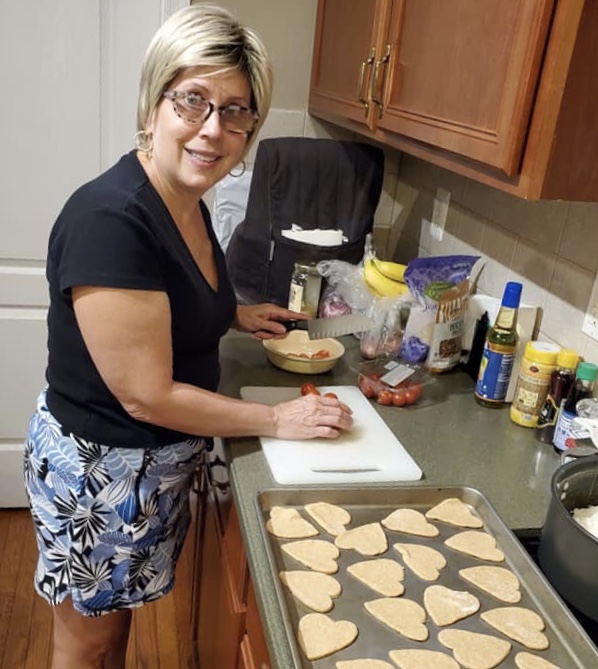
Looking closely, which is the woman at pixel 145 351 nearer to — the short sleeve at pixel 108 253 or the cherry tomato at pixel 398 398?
the short sleeve at pixel 108 253

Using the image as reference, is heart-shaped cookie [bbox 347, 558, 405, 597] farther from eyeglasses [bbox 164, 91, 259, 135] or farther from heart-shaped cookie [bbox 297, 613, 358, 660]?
eyeglasses [bbox 164, 91, 259, 135]

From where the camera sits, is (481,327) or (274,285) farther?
(274,285)

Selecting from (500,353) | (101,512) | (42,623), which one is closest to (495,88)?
(500,353)

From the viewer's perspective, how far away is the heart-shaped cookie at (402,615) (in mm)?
830

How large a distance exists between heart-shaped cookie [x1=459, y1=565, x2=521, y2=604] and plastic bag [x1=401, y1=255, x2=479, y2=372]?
600 mm

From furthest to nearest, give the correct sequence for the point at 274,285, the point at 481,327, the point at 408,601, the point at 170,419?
the point at 274,285 → the point at 481,327 → the point at 170,419 → the point at 408,601

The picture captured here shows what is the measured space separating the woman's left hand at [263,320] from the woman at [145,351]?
0.27m

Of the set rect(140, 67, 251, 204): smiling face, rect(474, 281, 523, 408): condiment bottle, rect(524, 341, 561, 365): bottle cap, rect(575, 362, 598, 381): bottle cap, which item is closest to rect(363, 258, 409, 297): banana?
rect(474, 281, 523, 408): condiment bottle

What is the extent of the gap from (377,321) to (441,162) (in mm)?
439

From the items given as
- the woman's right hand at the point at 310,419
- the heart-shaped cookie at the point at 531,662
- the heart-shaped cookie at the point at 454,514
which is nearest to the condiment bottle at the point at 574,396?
the heart-shaped cookie at the point at 454,514

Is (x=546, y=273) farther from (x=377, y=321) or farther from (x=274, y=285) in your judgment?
(x=274, y=285)

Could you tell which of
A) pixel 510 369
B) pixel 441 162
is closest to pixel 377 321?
pixel 510 369

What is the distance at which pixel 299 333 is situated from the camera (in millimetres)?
1601

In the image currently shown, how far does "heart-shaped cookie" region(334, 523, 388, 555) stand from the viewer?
96 centimetres
